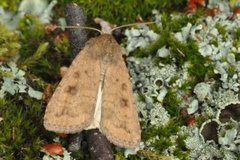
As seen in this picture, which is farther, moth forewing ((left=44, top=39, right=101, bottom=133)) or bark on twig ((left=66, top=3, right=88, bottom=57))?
bark on twig ((left=66, top=3, right=88, bottom=57))

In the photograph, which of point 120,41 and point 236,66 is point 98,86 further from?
point 236,66

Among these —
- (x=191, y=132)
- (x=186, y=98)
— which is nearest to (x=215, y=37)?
→ (x=186, y=98)

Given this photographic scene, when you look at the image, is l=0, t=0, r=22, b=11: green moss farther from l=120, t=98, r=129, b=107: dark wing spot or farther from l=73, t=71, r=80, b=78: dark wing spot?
l=120, t=98, r=129, b=107: dark wing spot

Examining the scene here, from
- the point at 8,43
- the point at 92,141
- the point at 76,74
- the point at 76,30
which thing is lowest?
the point at 92,141

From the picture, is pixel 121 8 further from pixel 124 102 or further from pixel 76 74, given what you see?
pixel 124 102

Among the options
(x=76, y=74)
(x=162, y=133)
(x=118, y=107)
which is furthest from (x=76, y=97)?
(x=162, y=133)

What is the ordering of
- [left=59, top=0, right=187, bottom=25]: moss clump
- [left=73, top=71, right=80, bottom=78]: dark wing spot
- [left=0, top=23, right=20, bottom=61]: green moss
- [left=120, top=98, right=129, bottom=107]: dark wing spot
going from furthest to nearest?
[left=59, top=0, right=187, bottom=25]: moss clump
[left=0, top=23, right=20, bottom=61]: green moss
[left=73, top=71, right=80, bottom=78]: dark wing spot
[left=120, top=98, right=129, bottom=107]: dark wing spot

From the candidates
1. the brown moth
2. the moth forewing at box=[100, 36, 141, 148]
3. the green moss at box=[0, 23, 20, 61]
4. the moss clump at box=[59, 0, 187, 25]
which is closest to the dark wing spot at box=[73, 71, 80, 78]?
the brown moth
